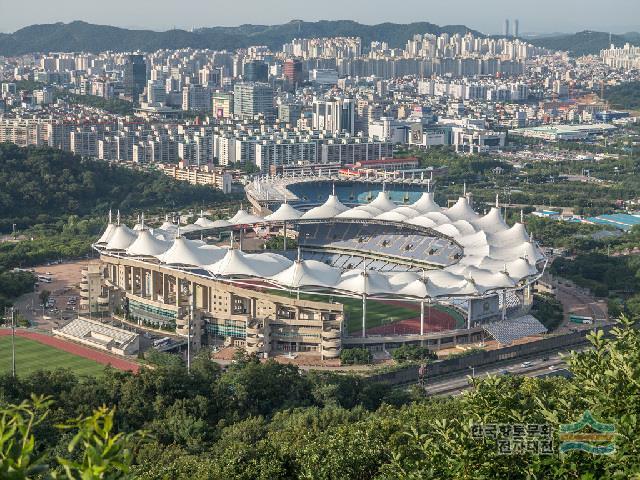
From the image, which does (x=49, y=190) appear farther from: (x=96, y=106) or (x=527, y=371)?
(x=96, y=106)

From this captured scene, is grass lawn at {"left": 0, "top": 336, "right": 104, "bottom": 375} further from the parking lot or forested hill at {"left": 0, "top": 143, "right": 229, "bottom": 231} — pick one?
forested hill at {"left": 0, "top": 143, "right": 229, "bottom": 231}

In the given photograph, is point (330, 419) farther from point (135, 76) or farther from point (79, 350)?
point (135, 76)

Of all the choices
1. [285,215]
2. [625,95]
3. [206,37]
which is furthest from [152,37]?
[285,215]

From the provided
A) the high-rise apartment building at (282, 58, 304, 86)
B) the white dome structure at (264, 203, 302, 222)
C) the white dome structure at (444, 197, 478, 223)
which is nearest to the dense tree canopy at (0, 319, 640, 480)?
the white dome structure at (264, 203, 302, 222)

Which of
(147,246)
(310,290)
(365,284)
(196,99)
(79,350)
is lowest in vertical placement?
(79,350)

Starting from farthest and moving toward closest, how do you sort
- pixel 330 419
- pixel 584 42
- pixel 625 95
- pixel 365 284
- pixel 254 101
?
pixel 584 42 → pixel 625 95 → pixel 254 101 → pixel 365 284 → pixel 330 419

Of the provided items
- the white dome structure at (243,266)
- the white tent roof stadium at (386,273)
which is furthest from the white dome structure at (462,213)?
the white dome structure at (243,266)
